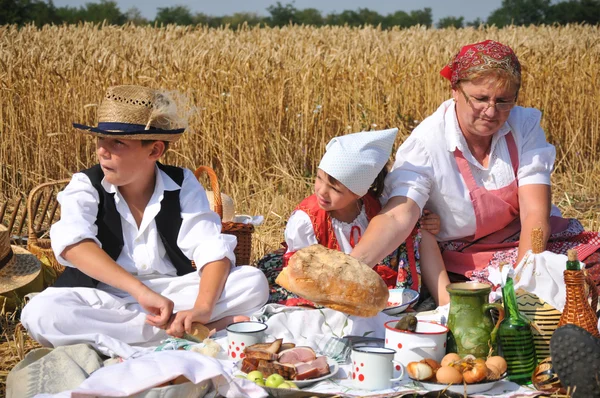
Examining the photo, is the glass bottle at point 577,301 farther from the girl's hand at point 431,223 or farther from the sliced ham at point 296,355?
the girl's hand at point 431,223

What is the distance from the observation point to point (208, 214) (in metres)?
3.70

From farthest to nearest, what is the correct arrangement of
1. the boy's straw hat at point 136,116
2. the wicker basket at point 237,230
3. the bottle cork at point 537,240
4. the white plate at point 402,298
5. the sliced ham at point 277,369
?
the wicker basket at point 237,230 → the white plate at point 402,298 → the boy's straw hat at point 136,116 → the bottle cork at point 537,240 → the sliced ham at point 277,369

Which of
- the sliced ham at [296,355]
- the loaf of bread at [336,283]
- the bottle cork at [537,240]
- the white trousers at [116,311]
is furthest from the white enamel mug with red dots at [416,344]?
the white trousers at [116,311]

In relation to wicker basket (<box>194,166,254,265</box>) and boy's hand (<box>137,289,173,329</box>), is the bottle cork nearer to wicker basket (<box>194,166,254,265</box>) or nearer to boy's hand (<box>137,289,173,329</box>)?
boy's hand (<box>137,289,173,329</box>)

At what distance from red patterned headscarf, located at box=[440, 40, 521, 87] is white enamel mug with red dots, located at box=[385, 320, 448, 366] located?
1.38 meters

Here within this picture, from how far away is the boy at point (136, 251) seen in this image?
333 cm

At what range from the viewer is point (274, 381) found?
9.25 feet

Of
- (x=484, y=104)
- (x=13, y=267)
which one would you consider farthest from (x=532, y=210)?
(x=13, y=267)

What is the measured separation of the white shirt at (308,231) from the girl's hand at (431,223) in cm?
30

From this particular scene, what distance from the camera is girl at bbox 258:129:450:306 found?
362 centimetres

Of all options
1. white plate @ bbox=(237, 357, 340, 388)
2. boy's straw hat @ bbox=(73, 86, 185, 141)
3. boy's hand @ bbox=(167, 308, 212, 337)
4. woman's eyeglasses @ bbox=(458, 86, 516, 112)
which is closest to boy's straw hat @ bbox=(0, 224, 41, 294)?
boy's straw hat @ bbox=(73, 86, 185, 141)

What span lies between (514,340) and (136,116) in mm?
1874

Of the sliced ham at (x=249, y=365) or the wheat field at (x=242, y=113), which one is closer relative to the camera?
the sliced ham at (x=249, y=365)

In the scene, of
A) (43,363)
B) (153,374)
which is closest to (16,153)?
(43,363)
